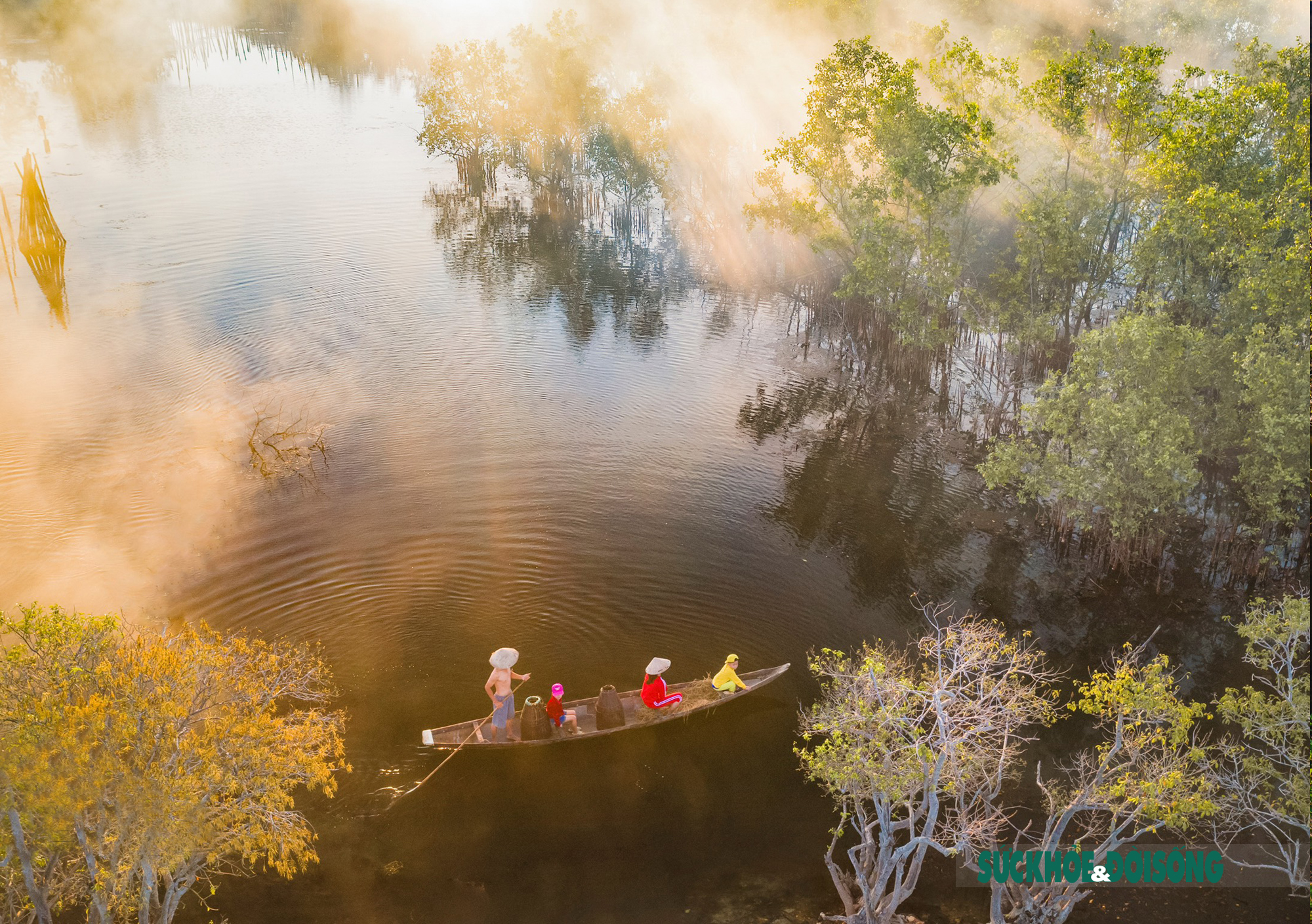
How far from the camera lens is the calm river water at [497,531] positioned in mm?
19625

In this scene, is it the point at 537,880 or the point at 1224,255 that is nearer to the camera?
the point at 537,880

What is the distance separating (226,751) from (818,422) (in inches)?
1182

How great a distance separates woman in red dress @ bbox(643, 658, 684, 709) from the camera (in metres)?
22.0

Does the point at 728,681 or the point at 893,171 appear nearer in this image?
the point at 728,681

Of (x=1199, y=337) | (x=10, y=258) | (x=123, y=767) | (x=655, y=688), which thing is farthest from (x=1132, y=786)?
(x=10, y=258)

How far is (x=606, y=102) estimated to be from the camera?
210 ft

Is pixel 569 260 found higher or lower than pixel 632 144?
lower

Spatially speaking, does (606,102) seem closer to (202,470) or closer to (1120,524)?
(202,470)

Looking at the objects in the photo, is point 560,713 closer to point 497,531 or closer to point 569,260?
point 497,531

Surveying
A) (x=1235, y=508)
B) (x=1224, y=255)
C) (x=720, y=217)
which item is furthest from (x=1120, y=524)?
(x=720, y=217)

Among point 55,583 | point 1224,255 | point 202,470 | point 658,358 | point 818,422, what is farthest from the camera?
point 658,358

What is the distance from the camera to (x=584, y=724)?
2169 cm

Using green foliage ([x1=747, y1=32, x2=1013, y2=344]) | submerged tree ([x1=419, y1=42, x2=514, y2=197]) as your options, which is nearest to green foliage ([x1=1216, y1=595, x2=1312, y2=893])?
green foliage ([x1=747, y1=32, x2=1013, y2=344])

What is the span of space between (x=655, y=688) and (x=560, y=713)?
2.47 metres
